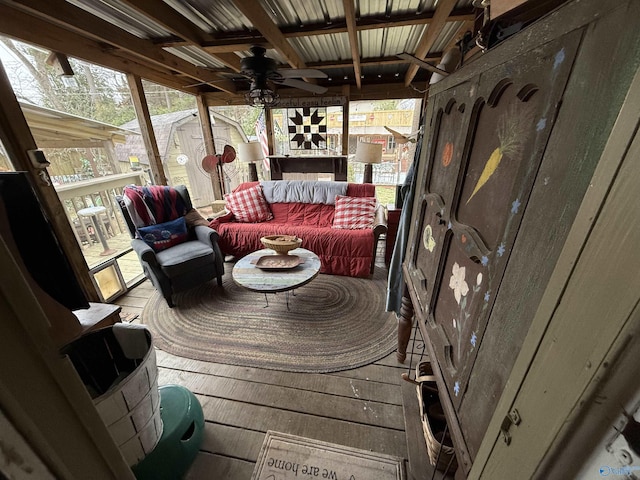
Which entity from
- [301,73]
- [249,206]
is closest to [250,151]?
[249,206]

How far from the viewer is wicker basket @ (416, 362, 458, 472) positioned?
1045 mm

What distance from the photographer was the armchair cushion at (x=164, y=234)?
7.84 ft

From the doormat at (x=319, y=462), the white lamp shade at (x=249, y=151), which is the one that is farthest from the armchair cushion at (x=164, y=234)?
the doormat at (x=319, y=462)

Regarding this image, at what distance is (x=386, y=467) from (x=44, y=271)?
157 centimetres

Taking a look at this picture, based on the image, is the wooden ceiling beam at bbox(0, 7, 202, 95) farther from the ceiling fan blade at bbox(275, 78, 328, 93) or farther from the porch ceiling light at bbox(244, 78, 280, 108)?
the ceiling fan blade at bbox(275, 78, 328, 93)

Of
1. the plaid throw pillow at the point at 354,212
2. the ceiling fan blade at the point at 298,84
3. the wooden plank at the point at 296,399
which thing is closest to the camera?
the wooden plank at the point at 296,399

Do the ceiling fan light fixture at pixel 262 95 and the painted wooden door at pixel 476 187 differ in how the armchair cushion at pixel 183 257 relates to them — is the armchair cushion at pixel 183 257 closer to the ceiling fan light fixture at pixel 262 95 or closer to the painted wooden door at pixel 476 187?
the ceiling fan light fixture at pixel 262 95

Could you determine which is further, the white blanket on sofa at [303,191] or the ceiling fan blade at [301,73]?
the white blanket on sofa at [303,191]

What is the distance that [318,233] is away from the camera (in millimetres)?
2883

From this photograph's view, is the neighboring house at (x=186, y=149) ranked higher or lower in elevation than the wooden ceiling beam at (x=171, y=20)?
lower

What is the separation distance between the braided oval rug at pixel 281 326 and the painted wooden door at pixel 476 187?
101 centimetres

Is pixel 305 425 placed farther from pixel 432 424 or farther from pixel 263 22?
pixel 263 22

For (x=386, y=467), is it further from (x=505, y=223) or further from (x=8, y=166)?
(x=8, y=166)

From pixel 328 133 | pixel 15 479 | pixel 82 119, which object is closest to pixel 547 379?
pixel 15 479
